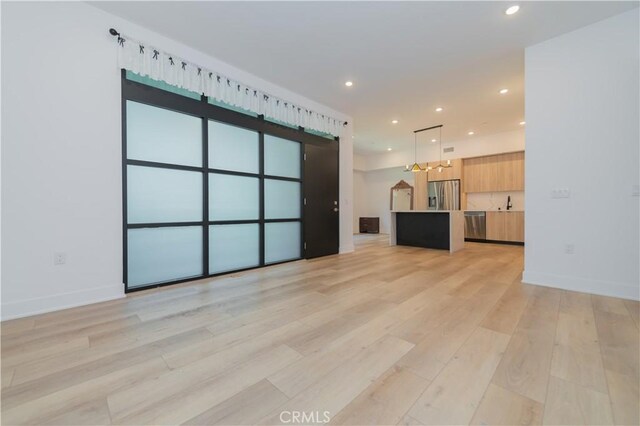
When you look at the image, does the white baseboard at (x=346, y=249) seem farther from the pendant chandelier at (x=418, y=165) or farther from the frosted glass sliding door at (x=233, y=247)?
the pendant chandelier at (x=418, y=165)

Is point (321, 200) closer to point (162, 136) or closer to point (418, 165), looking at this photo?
point (162, 136)

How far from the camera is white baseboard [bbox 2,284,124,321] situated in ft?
6.80

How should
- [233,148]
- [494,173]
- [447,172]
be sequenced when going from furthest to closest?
[447,172] → [494,173] → [233,148]

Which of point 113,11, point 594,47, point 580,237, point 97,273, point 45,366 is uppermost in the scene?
point 113,11

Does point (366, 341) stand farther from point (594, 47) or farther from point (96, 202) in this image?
point (594, 47)

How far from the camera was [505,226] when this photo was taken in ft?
21.4

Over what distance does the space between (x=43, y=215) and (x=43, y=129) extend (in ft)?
2.52

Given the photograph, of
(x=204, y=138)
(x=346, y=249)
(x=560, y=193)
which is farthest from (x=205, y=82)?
(x=560, y=193)

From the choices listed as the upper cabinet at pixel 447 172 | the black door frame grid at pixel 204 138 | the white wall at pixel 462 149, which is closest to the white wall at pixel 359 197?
the white wall at pixel 462 149

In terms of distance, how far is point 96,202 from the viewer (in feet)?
8.13

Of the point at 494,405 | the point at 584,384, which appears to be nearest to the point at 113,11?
the point at 494,405

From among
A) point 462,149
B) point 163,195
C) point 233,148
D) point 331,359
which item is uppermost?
point 462,149

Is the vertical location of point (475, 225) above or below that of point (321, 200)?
below

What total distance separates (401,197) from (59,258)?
911 cm
